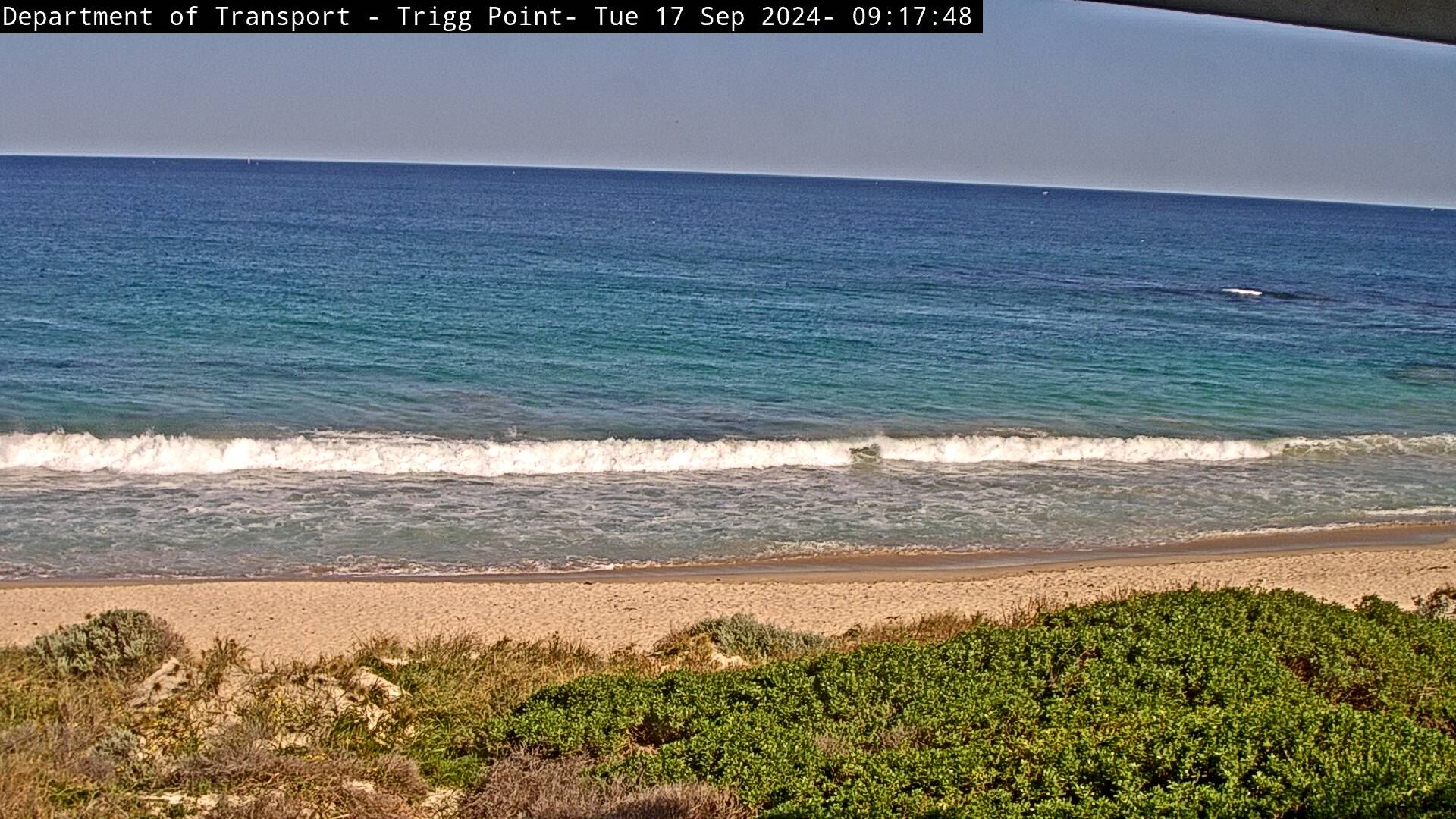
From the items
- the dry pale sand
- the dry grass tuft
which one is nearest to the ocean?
the dry pale sand

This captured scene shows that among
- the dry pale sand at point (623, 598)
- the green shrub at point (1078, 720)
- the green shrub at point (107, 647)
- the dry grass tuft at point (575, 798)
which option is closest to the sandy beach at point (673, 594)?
the dry pale sand at point (623, 598)

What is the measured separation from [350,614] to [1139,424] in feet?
56.0

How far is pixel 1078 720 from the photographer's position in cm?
731

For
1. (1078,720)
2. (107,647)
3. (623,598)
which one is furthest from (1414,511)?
(107,647)

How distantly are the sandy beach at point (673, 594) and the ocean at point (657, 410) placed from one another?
0.83 m

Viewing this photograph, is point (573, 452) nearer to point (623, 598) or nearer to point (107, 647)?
point (623, 598)

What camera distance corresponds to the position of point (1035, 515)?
18.0 metres

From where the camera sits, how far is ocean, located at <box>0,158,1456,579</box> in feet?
54.7

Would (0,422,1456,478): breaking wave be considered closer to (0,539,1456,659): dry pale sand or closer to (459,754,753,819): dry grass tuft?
(0,539,1456,659): dry pale sand

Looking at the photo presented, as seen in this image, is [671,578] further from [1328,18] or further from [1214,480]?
[1328,18]

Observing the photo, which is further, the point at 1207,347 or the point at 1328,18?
the point at 1207,347

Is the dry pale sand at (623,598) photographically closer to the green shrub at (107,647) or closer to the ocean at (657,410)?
the ocean at (657,410)

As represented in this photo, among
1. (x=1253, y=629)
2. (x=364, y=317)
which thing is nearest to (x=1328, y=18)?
(x=1253, y=629)

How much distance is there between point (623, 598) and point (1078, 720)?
23.0 ft
